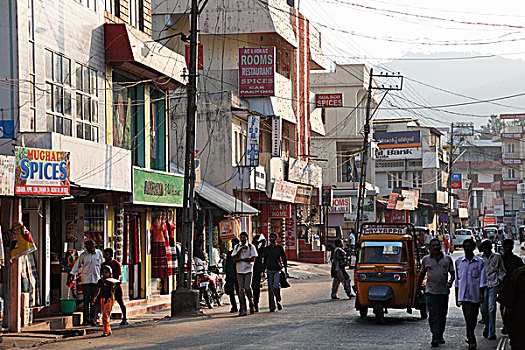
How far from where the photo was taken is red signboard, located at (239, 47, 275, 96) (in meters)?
38.6

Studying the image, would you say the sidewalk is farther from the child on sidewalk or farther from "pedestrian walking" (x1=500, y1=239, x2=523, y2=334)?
"pedestrian walking" (x1=500, y1=239, x2=523, y2=334)

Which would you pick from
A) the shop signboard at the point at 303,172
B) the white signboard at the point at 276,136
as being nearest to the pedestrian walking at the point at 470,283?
the white signboard at the point at 276,136

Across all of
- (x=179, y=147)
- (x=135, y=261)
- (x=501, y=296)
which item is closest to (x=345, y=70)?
(x=179, y=147)

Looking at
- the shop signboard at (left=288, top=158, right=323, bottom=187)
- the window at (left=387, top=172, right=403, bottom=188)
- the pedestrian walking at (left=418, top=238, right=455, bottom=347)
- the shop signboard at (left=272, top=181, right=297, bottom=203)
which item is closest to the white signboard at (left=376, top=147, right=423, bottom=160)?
the window at (left=387, top=172, right=403, bottom=188)

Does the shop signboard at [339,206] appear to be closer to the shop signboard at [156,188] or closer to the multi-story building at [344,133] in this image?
the multi-story building at [344,133]

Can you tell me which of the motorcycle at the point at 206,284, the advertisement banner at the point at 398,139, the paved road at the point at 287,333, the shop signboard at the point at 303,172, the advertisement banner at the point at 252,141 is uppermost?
the advertisement banner at the point at 398,139

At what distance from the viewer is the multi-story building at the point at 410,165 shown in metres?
80.2

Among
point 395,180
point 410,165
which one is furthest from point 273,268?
point 410,165

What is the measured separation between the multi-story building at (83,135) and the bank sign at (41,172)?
0.07 feet

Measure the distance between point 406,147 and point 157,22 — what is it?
4426 centimetres

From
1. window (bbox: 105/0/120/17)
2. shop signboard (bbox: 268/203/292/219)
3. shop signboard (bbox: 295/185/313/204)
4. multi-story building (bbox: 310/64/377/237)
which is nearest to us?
window (bbox: 105/0/120/17)

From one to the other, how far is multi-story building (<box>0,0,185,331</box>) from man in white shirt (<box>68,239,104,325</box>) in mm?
1011

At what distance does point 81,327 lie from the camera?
1842 cm

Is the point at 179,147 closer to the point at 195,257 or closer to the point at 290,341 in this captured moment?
the point at 195,257
